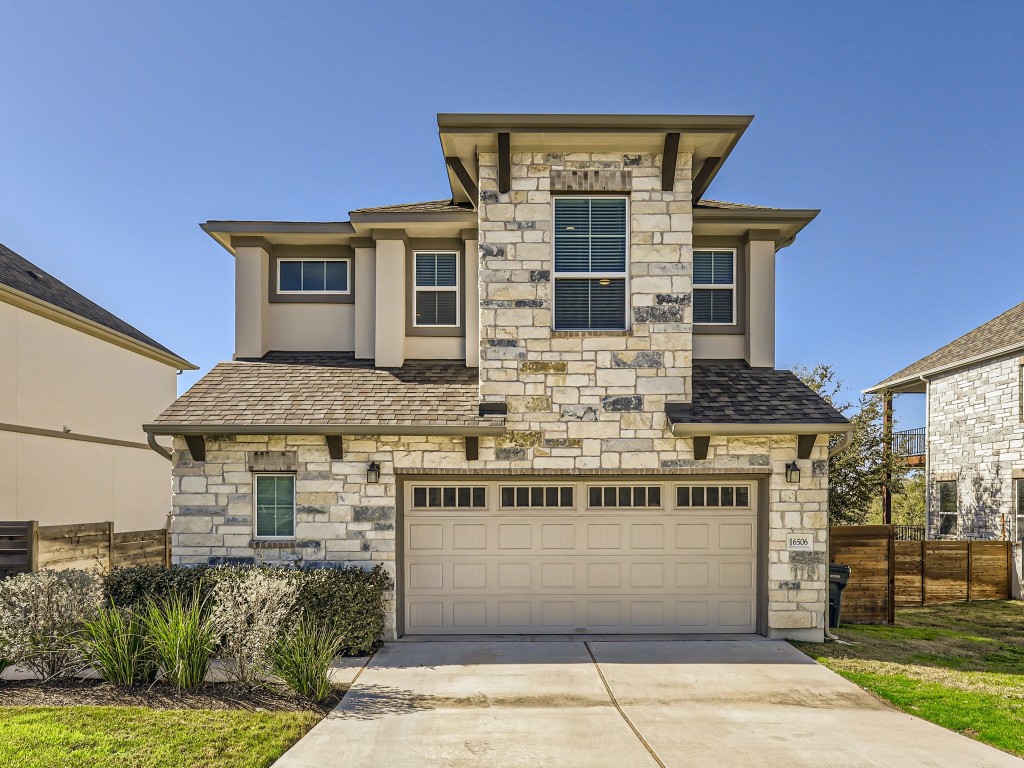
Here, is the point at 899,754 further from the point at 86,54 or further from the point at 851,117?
the point at 86,54

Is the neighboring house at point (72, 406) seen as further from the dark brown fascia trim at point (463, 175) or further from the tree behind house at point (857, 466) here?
the tree behind house at point (857, 466)

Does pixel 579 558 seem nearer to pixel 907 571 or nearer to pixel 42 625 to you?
pixel 42 625

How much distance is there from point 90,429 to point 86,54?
25.7 ft

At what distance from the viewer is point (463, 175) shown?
9.70 m

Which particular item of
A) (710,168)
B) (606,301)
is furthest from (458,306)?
(710,168)

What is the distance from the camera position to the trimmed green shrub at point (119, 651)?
22.4ft

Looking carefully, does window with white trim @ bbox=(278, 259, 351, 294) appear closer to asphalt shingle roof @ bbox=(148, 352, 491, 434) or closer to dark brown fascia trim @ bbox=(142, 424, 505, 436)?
asphalt shingle roof @ bbox=(148, 352, 491, 434)

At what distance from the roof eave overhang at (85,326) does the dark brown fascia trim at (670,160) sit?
11.4 m

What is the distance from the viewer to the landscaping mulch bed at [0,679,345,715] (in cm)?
647

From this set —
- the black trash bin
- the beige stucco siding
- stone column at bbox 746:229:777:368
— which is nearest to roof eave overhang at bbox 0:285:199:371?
the beige stucco siding

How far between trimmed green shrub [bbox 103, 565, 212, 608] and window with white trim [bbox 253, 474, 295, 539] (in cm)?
88

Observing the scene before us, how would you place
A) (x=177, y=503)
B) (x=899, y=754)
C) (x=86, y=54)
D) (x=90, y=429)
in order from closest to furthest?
(x=899, y=754), (x=177, y=503), (x=86, y=54), (x=90, y=429)

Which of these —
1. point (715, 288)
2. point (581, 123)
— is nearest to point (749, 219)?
point (715, 288)

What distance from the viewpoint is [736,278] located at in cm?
1063
